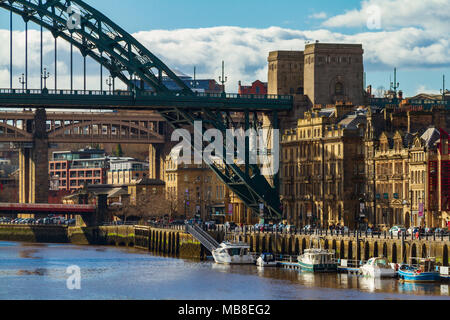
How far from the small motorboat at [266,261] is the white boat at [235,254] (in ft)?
8.33

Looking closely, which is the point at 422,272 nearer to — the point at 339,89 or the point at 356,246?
the point at 356,246

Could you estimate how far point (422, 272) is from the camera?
347 ft

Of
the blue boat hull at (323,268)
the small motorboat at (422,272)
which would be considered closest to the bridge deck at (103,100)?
the blue boat hull at (323,268)

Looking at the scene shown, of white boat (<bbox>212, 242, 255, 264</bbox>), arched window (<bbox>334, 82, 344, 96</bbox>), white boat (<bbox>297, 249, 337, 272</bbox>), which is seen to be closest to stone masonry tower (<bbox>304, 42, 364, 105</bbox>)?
arched window (<bbox>334, 82, 344, 96</bbox>)

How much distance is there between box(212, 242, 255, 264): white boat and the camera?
129 metres

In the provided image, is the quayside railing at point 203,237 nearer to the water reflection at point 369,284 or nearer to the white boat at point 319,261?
the white boat at point 319,261

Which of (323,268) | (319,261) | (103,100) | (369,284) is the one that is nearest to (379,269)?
(369,284)

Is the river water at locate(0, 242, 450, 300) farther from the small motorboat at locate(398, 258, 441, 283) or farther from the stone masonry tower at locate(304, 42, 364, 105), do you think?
the stone masonry tower at locate(304, 42, 364, 105)

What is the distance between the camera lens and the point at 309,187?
158 m

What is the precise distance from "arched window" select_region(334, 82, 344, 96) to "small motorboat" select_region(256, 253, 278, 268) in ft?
149

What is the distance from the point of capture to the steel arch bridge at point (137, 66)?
5832 inches

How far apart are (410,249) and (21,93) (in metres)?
51.6
